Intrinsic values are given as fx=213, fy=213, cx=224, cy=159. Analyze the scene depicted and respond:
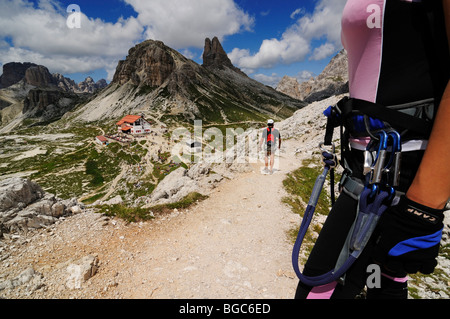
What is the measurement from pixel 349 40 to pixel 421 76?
92cm

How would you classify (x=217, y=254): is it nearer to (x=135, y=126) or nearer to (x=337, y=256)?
(x=337, y=256)

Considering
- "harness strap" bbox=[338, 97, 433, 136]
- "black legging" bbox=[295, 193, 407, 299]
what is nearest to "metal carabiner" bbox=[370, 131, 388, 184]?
"harness strap" bbox=[338, 97, 433, 136]

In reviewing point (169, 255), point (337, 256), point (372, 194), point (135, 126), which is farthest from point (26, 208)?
point (135, 126)

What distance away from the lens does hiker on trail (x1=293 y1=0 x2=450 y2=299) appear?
75.0 inches

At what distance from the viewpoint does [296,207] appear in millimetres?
11562

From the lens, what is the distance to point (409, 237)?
81.4 inches

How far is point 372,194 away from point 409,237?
0.49 metres

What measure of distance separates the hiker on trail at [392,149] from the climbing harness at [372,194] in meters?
0.01

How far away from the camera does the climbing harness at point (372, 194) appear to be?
214 cm

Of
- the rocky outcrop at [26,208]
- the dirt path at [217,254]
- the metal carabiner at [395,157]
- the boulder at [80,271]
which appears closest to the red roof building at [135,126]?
the rocky outcrop at [26,208]

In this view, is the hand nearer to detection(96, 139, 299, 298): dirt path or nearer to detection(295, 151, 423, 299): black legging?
detection(295, 151, 423, 299): black legging

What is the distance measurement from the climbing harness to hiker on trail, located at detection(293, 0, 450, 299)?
1cm
